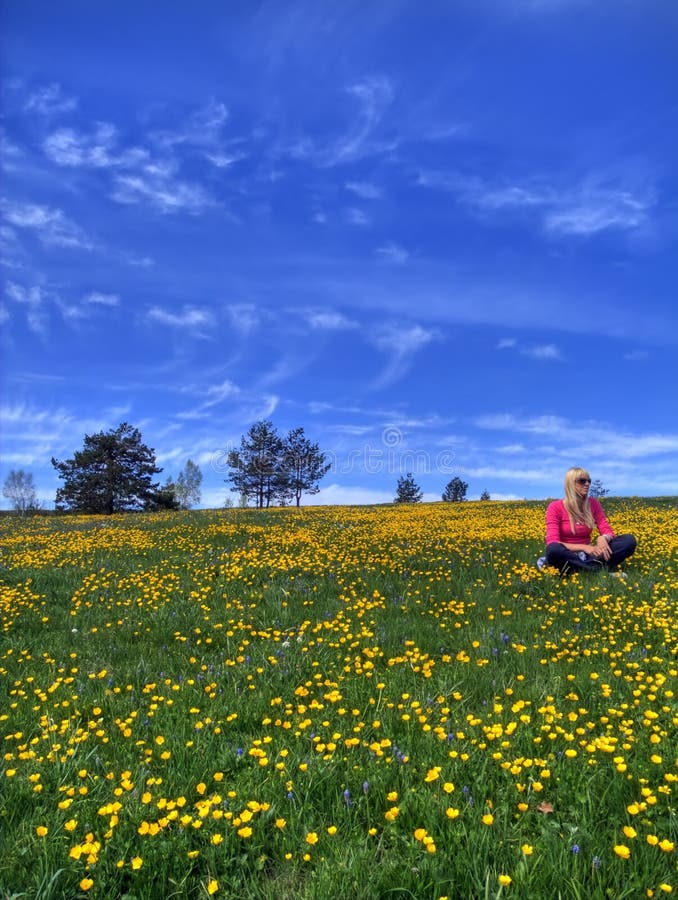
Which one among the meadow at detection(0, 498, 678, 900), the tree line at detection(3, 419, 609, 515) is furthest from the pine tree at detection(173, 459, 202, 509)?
the meadow at detection(0, 498, 678, 900)

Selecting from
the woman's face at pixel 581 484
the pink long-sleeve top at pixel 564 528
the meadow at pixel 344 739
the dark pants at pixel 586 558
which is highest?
the woman's face at pixel 581 484

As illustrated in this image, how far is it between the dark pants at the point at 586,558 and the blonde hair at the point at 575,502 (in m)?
0.62

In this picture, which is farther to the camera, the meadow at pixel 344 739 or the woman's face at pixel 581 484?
the woman's face at pixel 581 484

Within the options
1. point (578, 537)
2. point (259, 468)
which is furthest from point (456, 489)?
point (578, 537)

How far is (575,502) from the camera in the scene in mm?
10422

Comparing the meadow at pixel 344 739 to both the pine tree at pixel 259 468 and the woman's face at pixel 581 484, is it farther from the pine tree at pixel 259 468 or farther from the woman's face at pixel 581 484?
the pine tree at pixel 259 468

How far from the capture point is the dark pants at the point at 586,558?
9953mm

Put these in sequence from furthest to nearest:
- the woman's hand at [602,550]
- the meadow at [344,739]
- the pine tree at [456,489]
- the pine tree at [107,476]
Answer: the pine tree at [456,489] < the pine tree at [107,476] < the woman's hand at [602,550] < the meadow at [344,739]

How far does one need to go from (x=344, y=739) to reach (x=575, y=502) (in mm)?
7649

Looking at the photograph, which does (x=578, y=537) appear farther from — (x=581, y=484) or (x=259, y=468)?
(x=259, y=468)

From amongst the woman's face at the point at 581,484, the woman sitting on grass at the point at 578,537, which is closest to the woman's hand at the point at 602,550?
the woman sitting on grass at the point at 578,537

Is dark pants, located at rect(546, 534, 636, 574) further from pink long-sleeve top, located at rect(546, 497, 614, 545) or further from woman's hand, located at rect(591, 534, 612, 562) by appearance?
pink long-sleeve top, located at rect(546, 497, 614, 545)

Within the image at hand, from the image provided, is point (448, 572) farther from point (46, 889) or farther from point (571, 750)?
point (46, 889)

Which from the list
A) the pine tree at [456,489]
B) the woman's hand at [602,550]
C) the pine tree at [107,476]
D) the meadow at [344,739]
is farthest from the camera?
the pine tree at [456,489]
